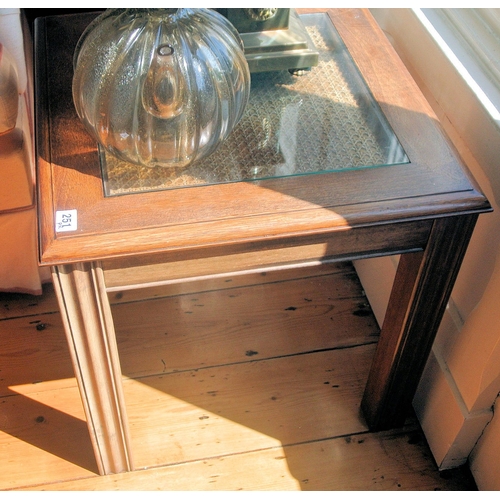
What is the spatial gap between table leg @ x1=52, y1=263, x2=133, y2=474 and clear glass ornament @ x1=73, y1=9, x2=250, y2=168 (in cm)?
17

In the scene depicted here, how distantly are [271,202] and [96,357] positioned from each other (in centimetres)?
34

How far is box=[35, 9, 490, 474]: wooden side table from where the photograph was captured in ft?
2.51

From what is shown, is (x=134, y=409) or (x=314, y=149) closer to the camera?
(x=314, y=149)

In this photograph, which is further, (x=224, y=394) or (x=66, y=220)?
(x=224, y=394)

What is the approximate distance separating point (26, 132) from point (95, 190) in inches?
17.2

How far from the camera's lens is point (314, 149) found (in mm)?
877

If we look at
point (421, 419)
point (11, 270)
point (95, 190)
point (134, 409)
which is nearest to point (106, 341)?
point (95, 190)

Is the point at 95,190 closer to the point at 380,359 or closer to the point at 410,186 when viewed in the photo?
the point at 410,186

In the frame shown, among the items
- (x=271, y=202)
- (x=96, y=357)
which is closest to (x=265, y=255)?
(x=271, y=202)

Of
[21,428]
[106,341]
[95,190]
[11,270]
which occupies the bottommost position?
[21,428]

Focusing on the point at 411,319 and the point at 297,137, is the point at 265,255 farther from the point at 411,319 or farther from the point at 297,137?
the point at 411,319

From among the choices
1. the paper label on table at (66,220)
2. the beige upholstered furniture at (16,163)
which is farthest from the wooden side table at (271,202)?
the beige upholstered furniture at (16,163)

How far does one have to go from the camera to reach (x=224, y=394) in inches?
49.0

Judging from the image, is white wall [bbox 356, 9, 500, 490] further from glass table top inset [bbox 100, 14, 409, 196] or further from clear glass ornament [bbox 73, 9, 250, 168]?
clear glass ornament [bbox 73, 9, 250, 168]
